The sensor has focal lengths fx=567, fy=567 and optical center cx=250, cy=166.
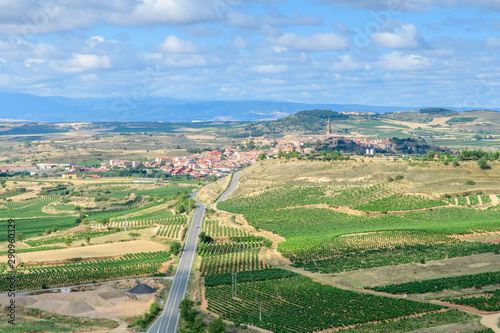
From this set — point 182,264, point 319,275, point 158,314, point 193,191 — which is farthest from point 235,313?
point 193,191

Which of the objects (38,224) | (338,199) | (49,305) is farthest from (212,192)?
(49,305)

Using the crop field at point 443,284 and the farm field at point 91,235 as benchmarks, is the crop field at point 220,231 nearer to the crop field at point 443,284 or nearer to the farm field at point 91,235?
the farm field at point 91,235

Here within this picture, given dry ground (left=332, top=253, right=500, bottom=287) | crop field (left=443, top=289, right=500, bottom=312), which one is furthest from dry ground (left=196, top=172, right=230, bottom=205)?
crop field (left=443, top=289, right=500, bottom=312)

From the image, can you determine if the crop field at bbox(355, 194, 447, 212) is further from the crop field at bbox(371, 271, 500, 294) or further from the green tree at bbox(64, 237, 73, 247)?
the green tree at bbox(64, 237, 73, 247)

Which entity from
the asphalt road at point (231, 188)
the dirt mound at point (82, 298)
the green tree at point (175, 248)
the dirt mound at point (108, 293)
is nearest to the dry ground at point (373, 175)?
the asphalt road at point (231, 188)

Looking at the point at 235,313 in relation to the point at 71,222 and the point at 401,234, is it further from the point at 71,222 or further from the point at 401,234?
the point at 71,222

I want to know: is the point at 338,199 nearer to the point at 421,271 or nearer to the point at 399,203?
the point at 399,203
